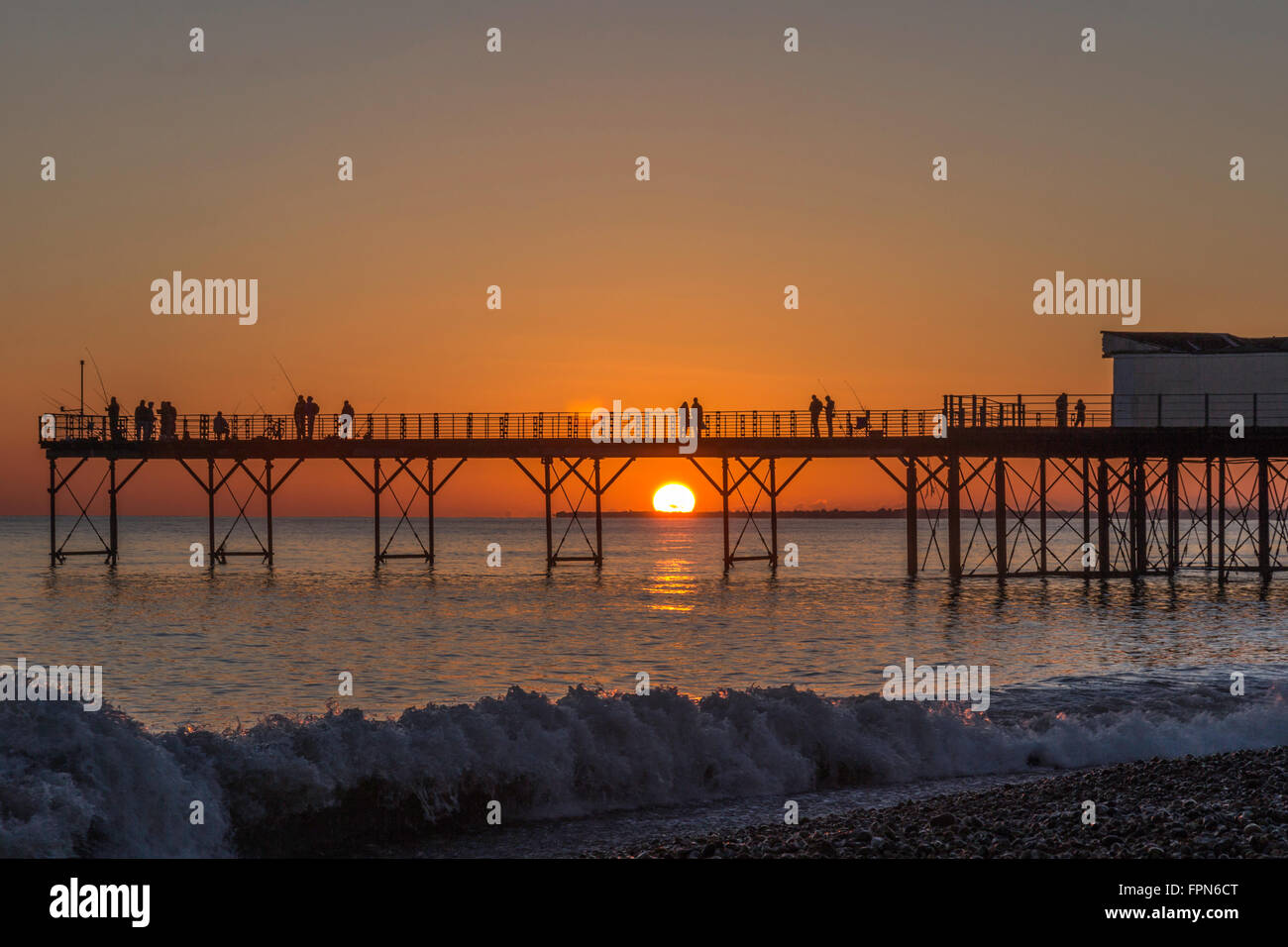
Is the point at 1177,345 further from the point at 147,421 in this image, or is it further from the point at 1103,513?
the point at 147,421

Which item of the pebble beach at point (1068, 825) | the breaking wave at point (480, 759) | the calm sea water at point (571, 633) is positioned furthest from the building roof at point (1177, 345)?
the pebble beach at point (1068, 825)

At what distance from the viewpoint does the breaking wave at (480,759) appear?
9711 millimetres

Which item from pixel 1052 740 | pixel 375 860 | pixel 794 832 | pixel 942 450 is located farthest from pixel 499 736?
A: pixel 942 450

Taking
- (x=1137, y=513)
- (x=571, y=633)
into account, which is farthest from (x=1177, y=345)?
(x=571, y=633)

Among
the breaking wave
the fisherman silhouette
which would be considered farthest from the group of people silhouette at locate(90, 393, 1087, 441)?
the breaking wave

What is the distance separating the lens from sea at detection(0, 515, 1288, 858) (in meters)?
10.1

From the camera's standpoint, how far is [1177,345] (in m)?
38.0

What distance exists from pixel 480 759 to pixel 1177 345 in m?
32.9

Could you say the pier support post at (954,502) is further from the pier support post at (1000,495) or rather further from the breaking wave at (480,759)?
the breaking wave at (480,759)

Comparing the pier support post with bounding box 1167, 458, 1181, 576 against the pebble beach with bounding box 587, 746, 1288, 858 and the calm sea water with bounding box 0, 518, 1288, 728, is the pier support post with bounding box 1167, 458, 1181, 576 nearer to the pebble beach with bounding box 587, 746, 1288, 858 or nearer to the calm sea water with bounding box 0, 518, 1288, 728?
the calm sea water with bounding box 0, 518, 1288, 728

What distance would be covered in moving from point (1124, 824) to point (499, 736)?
5.98 m

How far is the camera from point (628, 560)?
240ft

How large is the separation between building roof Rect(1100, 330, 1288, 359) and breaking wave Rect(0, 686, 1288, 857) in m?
24.7

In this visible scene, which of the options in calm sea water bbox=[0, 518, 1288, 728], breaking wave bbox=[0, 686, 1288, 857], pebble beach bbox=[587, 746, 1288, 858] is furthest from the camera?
calm sea water bbox=[0, 518, 1288, 728]
